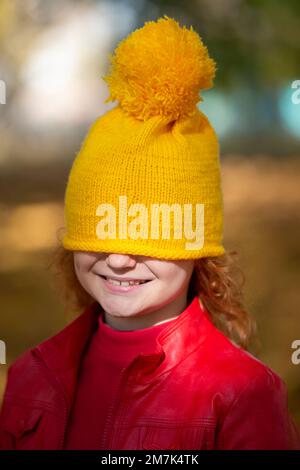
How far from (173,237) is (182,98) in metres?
0.22

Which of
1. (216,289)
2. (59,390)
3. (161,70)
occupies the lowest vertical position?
(59,390)

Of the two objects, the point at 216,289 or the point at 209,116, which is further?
the point at 209,116

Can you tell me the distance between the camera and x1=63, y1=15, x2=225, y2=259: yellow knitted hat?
1076 mm

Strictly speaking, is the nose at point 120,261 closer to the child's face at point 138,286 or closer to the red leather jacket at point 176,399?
the child's face at point 138,286

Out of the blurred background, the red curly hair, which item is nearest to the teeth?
the red curly hair

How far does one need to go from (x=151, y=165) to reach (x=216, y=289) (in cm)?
29

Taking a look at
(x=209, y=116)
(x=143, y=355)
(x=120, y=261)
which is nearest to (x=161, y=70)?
(x=120, y=261)

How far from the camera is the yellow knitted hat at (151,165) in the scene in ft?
3.53

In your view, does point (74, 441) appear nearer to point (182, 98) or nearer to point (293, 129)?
point (182, 98)

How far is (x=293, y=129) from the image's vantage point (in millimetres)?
2102

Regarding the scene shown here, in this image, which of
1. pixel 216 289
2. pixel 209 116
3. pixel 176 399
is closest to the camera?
pixel 176 399

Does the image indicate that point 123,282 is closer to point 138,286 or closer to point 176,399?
point 138,286

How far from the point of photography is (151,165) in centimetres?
108

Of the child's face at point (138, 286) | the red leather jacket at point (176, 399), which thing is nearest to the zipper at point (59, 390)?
the red leather jacket at point (176, 399)
